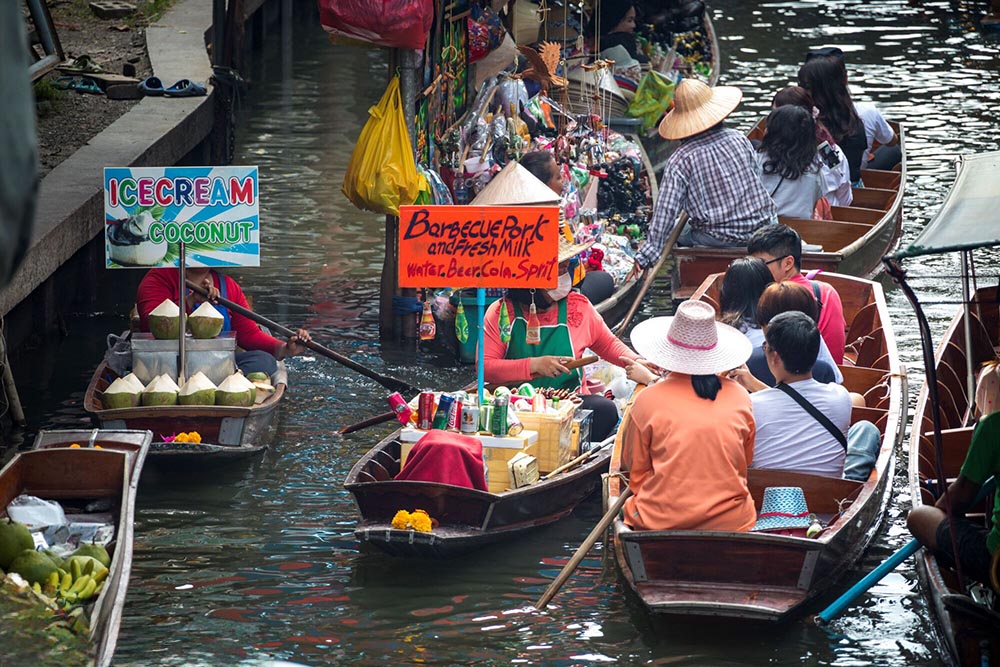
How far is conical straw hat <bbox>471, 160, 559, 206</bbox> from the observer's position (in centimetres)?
832

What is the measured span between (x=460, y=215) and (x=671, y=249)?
12.5 ft

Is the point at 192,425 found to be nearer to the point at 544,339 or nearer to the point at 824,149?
the point at 544,339

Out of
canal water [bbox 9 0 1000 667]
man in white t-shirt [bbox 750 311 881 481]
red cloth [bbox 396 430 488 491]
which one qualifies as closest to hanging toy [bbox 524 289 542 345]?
canal water [bbox 9 0 1000 667]

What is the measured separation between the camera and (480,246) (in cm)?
649

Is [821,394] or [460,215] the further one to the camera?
[460,215]

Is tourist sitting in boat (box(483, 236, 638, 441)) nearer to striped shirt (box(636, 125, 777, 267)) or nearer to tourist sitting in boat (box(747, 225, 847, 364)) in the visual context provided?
tourist sitting in boat (box(747, 225, 847, 364))

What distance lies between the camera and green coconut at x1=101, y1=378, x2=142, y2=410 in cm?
526

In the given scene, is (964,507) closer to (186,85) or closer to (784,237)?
(784,237)

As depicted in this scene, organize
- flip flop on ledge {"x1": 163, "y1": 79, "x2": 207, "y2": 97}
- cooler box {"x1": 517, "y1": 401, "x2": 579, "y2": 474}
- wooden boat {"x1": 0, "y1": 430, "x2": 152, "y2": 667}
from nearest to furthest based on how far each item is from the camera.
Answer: wooden boat {"x1": 0, "y1": 430, "x2": 152, "y2": 667} < cooler box {"x1": 517, "y1": 401, "x2": 579, "y2": 474} < flip flop on ledge {"x1": 163, "y1": 79, "x2": 207, "y2": 97}

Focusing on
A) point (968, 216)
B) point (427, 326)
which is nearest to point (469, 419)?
point (968, 216)

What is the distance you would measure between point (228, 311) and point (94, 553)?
2936mm

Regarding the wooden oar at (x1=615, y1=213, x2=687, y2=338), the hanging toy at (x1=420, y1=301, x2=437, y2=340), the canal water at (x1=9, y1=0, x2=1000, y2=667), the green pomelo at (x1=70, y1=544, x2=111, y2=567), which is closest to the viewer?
the green pomelo at (x1=70, y1=544, x2=111, y2=567)

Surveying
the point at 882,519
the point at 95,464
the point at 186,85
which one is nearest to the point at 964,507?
the point at 882,519

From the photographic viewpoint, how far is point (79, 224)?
9.77 meters
